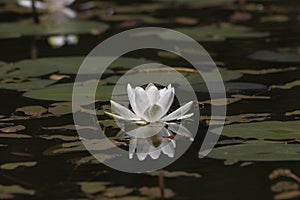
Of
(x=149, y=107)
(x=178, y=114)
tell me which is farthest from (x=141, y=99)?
(x=178, y=114)

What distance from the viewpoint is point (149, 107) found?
6.70 feet

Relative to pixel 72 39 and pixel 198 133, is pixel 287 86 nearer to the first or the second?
pixel 198 133

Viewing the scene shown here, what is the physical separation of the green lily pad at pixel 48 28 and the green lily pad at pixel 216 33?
1.45ft

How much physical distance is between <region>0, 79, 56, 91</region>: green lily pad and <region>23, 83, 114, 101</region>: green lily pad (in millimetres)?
76

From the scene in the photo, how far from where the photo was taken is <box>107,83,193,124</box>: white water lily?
6.66ft

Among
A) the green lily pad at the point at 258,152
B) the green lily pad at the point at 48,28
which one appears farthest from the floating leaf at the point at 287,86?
the green lily pad at the point at 48,28

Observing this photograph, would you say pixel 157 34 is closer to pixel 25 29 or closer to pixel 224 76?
pixel 25 29

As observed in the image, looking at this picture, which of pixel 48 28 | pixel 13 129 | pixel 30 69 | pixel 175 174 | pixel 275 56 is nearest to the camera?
pixel 175 174

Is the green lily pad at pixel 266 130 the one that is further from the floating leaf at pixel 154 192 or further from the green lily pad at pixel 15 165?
the green lily pad at pixel 15 165

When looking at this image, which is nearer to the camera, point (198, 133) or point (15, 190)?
point (15, 190)

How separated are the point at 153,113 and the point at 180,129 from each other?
4.1 inches

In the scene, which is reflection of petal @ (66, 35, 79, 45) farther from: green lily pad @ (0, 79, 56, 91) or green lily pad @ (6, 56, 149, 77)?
green lily pad @ (0, 79, 56, 91)

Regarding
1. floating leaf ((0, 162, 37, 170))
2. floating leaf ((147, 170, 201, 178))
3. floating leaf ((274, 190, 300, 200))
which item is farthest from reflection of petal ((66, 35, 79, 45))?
floating leaf ((274, 190, 300, 200))

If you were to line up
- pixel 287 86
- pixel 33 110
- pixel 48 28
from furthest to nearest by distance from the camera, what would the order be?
pixel 48 28, pixel 287 86, pixel 33 110
